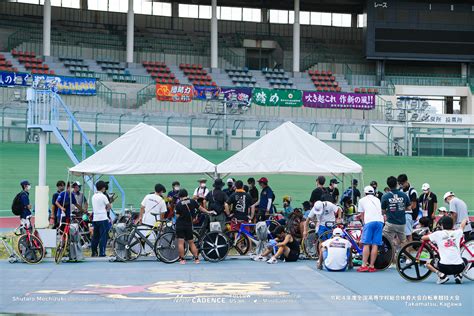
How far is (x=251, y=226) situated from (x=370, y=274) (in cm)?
395

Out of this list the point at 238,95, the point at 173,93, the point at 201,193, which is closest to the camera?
the point at 201,193

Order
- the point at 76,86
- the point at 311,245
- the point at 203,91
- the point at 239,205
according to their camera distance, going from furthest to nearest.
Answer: the point at 203,91 → the point at 76,86 → the point at 239,205 → the point at 311,245

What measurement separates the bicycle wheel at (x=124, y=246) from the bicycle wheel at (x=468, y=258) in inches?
271

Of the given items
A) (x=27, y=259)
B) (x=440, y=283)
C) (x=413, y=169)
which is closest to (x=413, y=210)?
(x=440, y=283)

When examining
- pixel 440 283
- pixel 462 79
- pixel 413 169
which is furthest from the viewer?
pixel 462 79

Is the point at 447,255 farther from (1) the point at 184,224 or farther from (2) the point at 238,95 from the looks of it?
(2) the point at 238,95

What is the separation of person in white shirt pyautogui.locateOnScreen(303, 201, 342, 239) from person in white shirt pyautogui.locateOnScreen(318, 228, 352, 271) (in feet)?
5.67

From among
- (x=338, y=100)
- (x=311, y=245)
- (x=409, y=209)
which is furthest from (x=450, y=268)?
(x=338, y=100)

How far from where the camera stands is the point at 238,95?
51938mm

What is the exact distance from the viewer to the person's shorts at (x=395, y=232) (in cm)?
1734

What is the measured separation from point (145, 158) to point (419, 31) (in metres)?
45.8

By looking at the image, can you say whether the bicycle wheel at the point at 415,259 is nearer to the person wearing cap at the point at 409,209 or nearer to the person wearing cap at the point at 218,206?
the person wearing cap at the point at 409,209

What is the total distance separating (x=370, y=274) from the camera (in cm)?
1620

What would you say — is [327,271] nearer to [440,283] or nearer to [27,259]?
[440,283]
